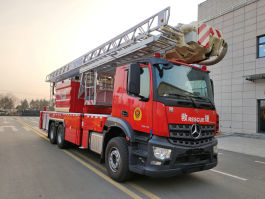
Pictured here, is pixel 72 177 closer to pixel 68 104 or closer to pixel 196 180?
pixel 196 180

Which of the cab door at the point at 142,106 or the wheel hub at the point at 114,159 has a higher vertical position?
the cab door at the point at 142,106

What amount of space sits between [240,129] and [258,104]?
2.34 m

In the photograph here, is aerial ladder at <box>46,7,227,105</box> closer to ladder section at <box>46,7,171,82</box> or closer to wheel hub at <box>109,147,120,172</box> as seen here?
ladder section at <box>46,7,171,82</box>

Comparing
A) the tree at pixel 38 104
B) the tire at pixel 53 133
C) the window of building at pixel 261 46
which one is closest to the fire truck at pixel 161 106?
the tire at pixel 53 133

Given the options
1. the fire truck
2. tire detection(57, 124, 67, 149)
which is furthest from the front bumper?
tire detection(57, 124, 67, 149)

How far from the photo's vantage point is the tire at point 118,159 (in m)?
4.08

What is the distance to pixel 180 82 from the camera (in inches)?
161

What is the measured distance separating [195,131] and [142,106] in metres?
1.17

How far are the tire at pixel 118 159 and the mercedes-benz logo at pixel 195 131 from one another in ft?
4.61

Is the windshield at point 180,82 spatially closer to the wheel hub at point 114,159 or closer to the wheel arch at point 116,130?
the wheel arch at point 116,130

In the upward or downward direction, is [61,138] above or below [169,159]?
below

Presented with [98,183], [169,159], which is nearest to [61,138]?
[98,183]

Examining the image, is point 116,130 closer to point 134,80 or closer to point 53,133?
point 134,80

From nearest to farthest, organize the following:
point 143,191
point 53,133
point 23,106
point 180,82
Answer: point 143,191
point 180,82
point 53,133
point 23,106
